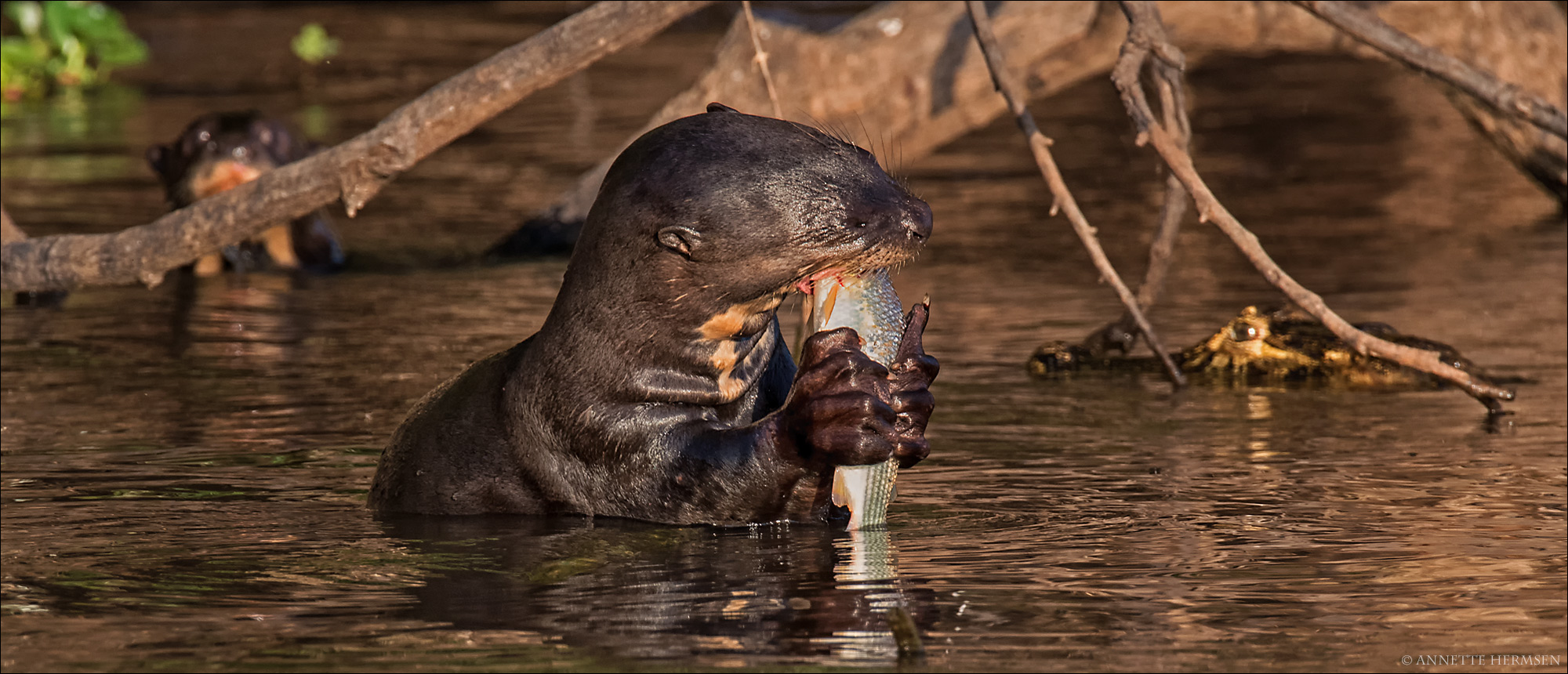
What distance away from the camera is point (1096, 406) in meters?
7.00

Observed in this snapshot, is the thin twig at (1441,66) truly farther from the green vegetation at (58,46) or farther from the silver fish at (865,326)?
the green vegetation at (58,46)

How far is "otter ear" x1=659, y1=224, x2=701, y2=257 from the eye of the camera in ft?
15.6

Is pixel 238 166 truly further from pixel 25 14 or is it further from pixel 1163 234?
pixel 25 14

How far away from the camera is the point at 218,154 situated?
10617mm

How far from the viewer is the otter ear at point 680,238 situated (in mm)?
4754

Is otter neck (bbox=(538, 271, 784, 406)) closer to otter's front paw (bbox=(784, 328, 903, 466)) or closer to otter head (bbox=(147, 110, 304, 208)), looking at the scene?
otter's front paw (bbox=(784, 328, 903, 466))

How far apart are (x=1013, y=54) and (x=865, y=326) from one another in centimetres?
565

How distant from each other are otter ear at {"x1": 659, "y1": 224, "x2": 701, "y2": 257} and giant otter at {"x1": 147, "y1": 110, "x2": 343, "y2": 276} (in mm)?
6114

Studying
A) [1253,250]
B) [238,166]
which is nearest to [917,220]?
[1253,250]

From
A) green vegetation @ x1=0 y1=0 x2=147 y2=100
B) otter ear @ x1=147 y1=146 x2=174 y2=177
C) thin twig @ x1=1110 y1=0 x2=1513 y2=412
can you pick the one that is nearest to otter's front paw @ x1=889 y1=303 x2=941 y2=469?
thin twig @ x1=1110 y1=0 x2=1513 y2=412

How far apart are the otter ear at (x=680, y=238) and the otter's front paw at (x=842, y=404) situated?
0.41m

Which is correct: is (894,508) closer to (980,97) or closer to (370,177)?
(370,177)

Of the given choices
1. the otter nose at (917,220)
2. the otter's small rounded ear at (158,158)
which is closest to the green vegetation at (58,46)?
the otter's small rounded ear at (158,158)

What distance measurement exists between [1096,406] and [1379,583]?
2.54m
